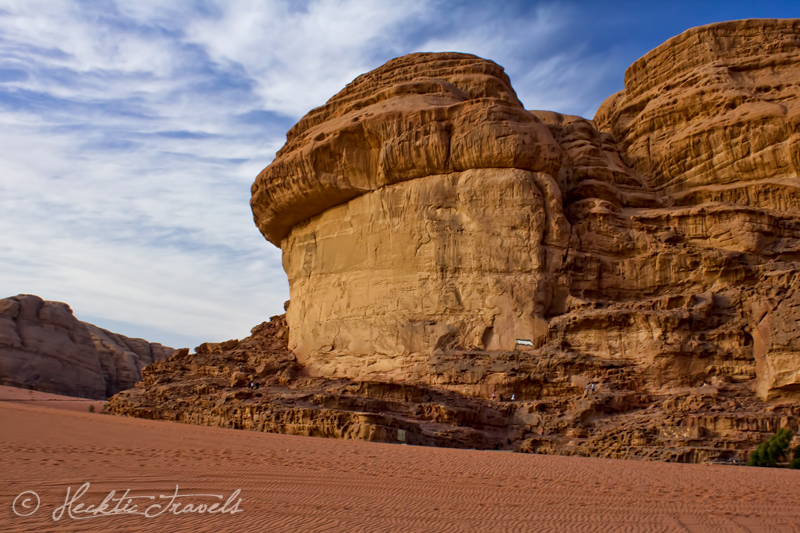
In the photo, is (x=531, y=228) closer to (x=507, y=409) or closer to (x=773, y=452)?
(x=507, y=409)

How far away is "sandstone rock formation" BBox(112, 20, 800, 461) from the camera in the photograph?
21.0 metres

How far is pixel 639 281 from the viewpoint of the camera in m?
28.2

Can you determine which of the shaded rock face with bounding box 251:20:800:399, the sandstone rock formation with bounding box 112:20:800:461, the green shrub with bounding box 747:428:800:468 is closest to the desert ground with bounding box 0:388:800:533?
the green shrub with bounding box 747:428:800:468

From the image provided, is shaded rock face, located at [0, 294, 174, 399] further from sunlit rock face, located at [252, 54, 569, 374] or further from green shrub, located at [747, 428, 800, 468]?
green shrub, located at [747, 428, 800, 468]

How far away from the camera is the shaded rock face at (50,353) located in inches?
1906

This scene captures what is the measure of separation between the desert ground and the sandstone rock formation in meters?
5.37

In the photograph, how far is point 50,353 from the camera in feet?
166

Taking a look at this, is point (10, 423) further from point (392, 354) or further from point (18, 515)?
point (392, 354)

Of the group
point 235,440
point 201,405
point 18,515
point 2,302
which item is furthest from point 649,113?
point 2,302

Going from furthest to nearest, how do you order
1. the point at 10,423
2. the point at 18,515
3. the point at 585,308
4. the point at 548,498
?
the point at 585,308 → the point at 10,423 → the point at 548,498 → the point at 18,515

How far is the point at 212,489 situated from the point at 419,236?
2137 cm

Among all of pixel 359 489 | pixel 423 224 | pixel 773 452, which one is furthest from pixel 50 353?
pixel 773 452

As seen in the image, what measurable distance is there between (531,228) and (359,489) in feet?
66.2

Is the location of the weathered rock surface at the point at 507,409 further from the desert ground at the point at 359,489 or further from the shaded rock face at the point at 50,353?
the shaded rock face at the point at 50,353
